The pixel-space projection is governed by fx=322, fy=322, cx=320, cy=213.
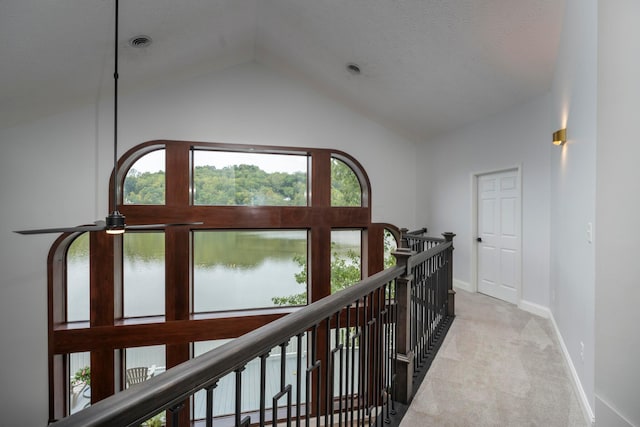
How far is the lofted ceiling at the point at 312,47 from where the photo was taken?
293 centimetres

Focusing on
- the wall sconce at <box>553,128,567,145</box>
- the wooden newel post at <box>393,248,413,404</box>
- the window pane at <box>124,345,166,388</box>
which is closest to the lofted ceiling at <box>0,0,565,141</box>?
the wall sconce at <box>553,128,567,145</box>

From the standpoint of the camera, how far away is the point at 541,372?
244 centimetres

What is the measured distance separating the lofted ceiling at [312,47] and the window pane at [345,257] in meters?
2.31

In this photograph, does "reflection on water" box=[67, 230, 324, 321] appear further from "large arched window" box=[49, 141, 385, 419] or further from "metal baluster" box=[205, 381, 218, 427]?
"metal baluster" box=[205, 381, 218, 427]

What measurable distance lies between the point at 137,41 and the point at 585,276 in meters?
4.68

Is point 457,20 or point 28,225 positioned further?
point 28,225

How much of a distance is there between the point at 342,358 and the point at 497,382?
4.92ft

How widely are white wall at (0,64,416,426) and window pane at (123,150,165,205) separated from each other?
285 mm

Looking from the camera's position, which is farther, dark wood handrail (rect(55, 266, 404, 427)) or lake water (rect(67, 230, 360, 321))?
lake water (rect(67, 230, 360, 321))

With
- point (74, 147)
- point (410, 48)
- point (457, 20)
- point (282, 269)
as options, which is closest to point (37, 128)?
point (74, 147)

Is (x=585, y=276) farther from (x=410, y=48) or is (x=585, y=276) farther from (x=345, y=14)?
(x=345, y=14)

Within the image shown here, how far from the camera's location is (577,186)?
226 centimetres

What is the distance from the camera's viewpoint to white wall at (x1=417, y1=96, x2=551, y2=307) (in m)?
3.85

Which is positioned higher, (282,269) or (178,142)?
(178,142)
